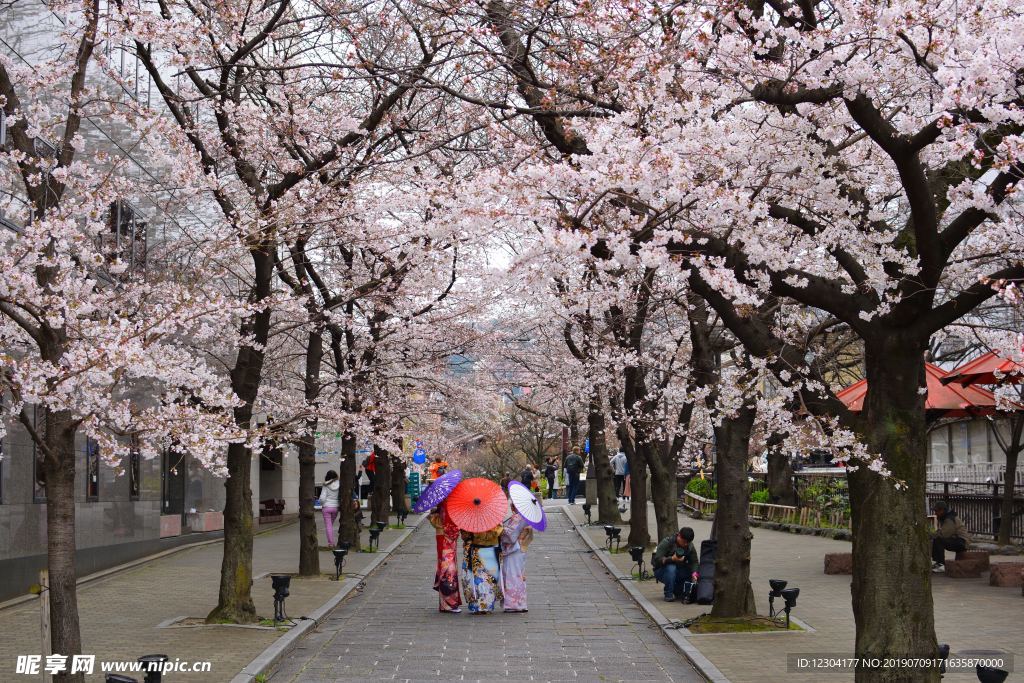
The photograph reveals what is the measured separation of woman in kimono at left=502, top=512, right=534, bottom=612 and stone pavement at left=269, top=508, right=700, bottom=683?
27 cm

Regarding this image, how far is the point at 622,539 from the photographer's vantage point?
29828mm

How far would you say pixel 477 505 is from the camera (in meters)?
16.8

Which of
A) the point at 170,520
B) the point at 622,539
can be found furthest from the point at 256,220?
the point at 622,539

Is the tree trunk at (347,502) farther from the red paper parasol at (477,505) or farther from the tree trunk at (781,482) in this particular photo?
the tree trunk at (781,482)

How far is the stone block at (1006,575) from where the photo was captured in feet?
56.6

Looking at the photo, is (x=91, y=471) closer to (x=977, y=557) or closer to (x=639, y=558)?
(x=639, y=558)

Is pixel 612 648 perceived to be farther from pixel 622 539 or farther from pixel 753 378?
pixel 622 539

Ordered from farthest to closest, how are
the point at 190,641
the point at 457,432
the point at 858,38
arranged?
1. the point at 457,432
2. the point at 190,641
3. the point at 858,38

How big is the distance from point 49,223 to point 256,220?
3.86m

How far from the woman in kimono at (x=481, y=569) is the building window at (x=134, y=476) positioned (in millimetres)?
9458

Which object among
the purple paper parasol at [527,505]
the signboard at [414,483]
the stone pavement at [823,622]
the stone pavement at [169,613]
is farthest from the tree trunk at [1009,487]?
the signboard at [414,483]

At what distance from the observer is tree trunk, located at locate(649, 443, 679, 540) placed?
22.4 meters

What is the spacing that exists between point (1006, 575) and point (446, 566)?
8.69 metres

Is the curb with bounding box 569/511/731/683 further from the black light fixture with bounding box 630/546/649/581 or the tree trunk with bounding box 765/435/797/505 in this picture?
the tree trunk with bounding box 765/435/797/505
